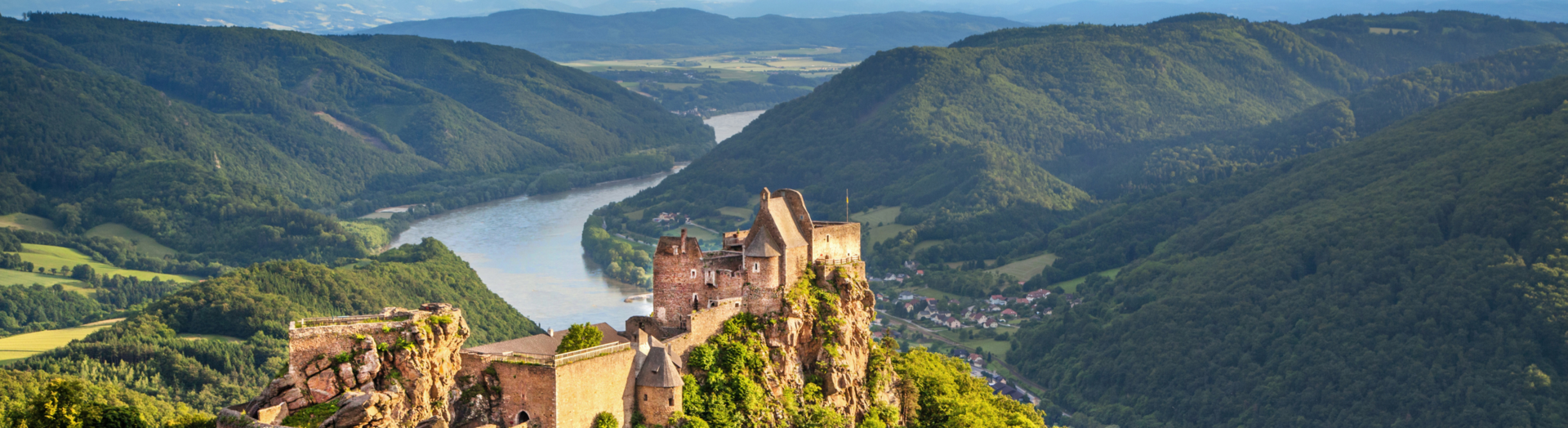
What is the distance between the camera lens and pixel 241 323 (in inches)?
4557

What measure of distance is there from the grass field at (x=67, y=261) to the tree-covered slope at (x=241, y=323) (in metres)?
49.6

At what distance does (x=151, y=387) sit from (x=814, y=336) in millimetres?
56821

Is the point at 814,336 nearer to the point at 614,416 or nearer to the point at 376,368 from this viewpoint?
the point at 614,416

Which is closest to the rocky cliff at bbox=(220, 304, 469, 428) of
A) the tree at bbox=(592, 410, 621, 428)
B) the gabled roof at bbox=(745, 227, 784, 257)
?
the tree at bbox=(592, 410, 621, 428)

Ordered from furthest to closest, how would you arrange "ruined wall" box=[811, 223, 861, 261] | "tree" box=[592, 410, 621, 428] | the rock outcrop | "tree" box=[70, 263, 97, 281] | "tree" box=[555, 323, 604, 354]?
1. "tree" box=[70, 263, 97, 281]
2. "ruined wall" box=[811, 223, 861, 261]
3. the rock outcrop
4. "tree" box=[555, 323, 604, 354]
5. "tree" box=[592, 410, 621, 428]

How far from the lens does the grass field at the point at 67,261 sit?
181 meters

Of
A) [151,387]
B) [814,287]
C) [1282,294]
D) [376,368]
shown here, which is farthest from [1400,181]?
[376,368]

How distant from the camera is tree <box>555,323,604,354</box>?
55219mm

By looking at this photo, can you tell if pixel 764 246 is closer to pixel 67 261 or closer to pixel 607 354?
pixel 607 354

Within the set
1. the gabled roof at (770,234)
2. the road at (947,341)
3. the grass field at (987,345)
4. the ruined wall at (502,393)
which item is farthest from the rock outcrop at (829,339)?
the grass field at (987,345)

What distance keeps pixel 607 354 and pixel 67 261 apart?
6091 inches

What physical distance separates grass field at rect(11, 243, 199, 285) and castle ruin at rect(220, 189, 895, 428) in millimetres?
137252

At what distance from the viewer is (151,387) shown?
327ft

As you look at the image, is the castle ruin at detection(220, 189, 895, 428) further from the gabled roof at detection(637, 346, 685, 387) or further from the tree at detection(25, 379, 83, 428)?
the tree at detection(25, 379, 83, 428)
